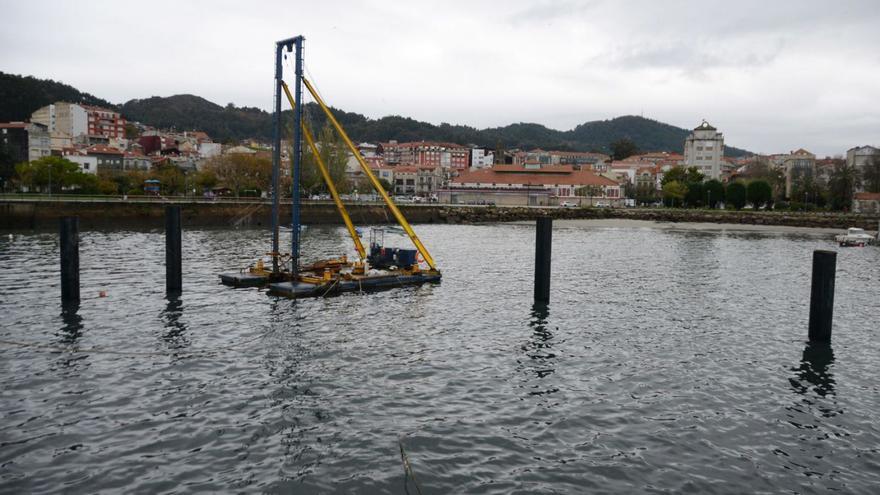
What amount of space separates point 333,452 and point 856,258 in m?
53.6

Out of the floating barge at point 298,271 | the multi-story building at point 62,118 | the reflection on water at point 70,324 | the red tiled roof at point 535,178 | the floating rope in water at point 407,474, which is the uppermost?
the multi-story building at point 62,118

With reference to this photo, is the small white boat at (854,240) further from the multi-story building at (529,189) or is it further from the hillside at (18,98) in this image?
the hillside at (18,98)

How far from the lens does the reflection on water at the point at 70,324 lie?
1997 cm

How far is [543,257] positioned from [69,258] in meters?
18.9

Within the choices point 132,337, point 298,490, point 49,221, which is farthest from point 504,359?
point 49,221

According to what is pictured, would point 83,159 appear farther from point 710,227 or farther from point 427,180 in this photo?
point 710,227

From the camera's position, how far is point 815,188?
125312mm

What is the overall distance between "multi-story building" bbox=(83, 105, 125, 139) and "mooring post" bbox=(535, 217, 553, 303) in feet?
543

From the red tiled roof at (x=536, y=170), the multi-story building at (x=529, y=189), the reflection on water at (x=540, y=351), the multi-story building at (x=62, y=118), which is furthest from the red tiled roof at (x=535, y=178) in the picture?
the reflection on water at (x=540, y=351)

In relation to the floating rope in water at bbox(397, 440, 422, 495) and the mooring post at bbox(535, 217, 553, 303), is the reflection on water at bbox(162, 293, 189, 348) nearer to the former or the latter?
the floating rope in water at bbox(397, 440, 422, 495)

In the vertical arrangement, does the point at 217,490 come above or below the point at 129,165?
below

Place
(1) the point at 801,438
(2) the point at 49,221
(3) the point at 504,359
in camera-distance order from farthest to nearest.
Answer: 1. (2) the point at 49,221
2. (3) the point at 504,359
3. (1) the point at 801,438

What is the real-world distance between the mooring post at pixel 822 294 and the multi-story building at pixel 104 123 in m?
176

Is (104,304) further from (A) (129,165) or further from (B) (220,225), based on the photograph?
(A) (129,165)
